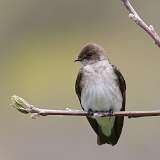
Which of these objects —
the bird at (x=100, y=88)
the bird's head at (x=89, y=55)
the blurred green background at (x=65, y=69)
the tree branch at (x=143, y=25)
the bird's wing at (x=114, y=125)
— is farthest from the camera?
the blurred green background at (x=65, y=69)

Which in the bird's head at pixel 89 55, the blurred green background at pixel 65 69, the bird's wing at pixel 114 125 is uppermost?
the blurred green background at pixel 65 69

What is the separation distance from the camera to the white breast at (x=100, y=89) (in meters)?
5.80

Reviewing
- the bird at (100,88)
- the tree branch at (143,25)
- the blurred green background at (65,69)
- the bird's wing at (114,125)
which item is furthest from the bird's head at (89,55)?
the blurred green background at (65,69)

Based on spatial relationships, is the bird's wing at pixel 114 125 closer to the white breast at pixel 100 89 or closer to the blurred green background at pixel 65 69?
the white breast at pixel 100 89

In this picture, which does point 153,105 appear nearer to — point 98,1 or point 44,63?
point 44,63

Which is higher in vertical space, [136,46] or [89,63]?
[136,46]

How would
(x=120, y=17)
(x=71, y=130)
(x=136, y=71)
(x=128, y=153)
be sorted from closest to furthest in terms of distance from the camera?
(x=128, y=153), (x=71, y=130), (x=136, y=71), (x=120, y=17)

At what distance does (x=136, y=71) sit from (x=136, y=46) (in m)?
1.30

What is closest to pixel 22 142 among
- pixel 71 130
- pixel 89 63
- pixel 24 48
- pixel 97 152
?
pixel 71 130

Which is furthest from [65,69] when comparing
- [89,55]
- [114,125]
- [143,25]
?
[143,25]

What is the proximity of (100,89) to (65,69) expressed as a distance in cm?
977

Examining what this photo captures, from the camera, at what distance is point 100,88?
5922mm

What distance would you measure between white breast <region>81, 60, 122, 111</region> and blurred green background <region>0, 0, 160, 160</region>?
17.6ft

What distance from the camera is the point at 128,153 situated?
38.2ft
